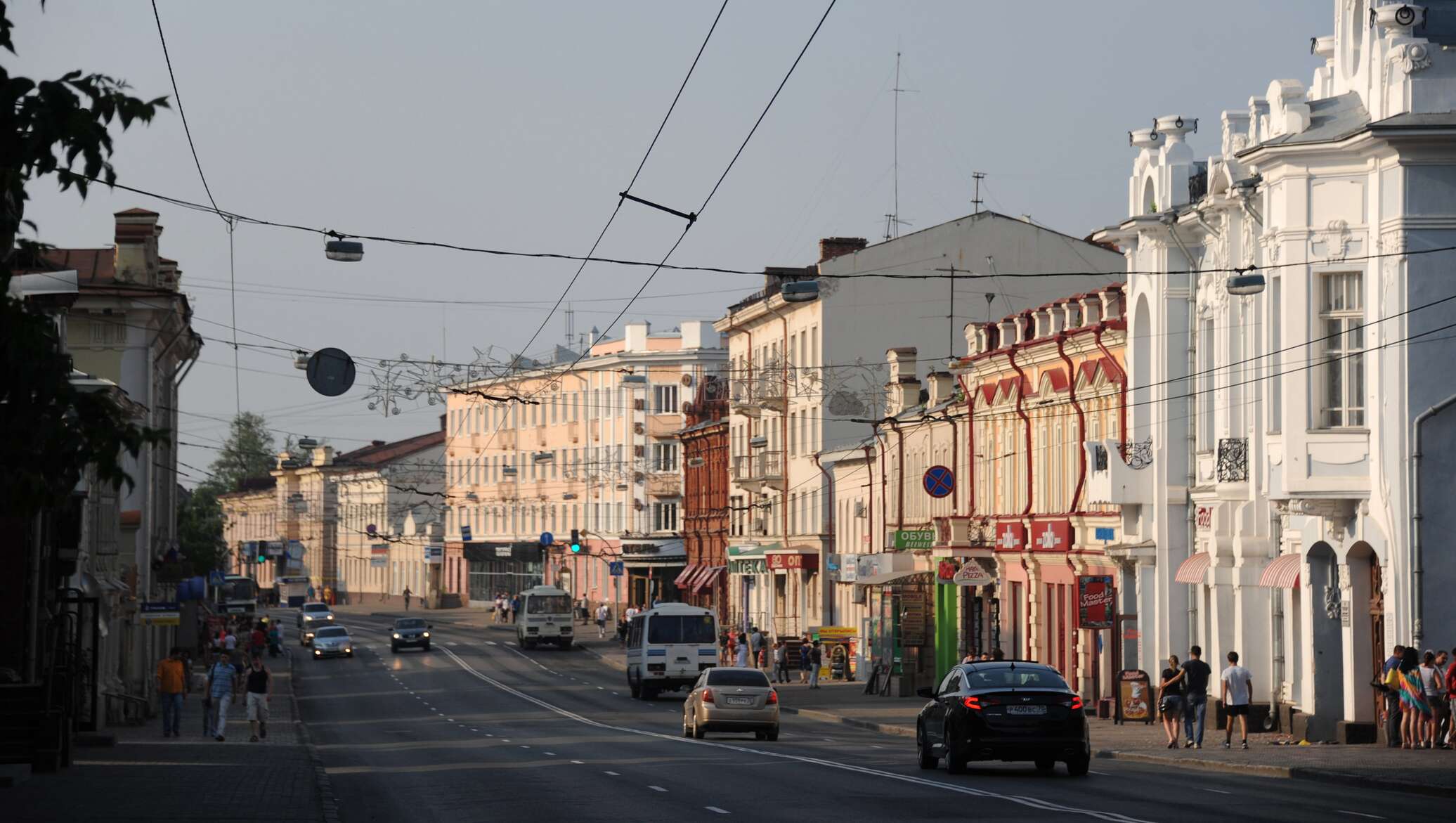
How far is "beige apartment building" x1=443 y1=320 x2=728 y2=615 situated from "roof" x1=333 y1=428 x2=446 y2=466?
1682 cm

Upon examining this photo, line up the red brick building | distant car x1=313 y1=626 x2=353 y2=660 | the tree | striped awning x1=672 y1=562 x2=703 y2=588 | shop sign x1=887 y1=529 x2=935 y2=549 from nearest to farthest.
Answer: the tree, shop sign x1=887 y1=529 x2=935 y2=549, distant car x1=313 y1=626 x2=353 y2=660, the red brick building, striped awning x1=672 y1=562 x2=703 y2=588

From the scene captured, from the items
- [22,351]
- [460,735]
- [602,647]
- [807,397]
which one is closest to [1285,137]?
[460,735]

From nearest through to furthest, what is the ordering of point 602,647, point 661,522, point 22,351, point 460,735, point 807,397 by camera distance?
1. point 22,351
2. point 460,735
3. point 807,397
4. point 602,647
5. point 661,522

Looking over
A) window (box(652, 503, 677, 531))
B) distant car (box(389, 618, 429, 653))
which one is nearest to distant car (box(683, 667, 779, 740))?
distant car (box(389, 618, 429, 653))

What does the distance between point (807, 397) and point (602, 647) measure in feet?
60.6

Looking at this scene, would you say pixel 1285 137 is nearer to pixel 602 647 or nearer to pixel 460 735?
pixel 460 735

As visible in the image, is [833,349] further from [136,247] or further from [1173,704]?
[1173,704]

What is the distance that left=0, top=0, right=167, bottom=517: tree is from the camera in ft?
37.7

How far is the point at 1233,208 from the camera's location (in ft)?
122

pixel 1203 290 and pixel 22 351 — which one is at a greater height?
pixel 1203 290

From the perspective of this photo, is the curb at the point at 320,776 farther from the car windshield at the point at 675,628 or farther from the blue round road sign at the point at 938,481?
the blue round road sign at the point at 938,481

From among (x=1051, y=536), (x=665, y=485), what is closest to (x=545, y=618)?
(x=665, y=485)

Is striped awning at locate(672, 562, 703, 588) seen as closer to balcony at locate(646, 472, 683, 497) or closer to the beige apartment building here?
the beige apartment building

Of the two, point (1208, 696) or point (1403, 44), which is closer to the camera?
point (1403, 44)
